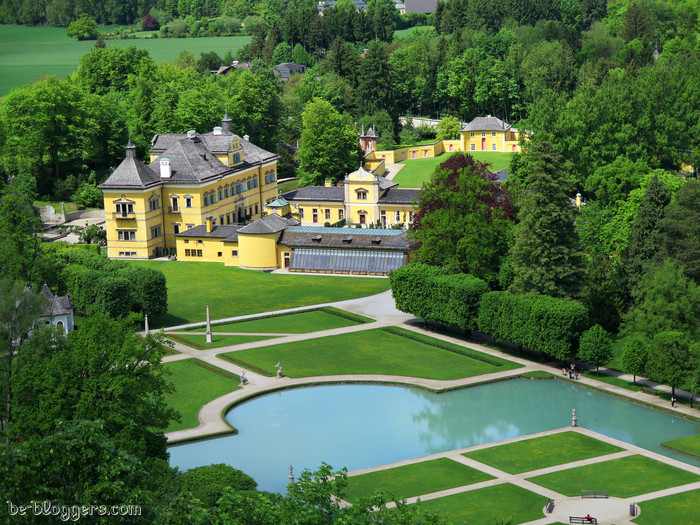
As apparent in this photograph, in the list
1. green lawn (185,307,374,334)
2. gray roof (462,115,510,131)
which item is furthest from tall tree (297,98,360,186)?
green lawn (185,307,374,334)

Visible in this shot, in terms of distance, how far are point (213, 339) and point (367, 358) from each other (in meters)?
11.9

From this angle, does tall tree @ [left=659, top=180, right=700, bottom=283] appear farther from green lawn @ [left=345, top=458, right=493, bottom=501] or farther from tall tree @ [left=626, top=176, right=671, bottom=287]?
green lawn @ [left=345, top=458, right=493, bottom=501]

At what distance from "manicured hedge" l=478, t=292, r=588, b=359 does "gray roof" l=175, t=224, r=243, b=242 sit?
33.1 m

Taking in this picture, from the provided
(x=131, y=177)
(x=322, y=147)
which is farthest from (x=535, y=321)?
(x=322, y=147)

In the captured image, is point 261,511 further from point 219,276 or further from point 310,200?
point 310,200

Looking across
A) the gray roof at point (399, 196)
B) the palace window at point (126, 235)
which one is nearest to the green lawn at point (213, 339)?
the palace window at point (126, 235)

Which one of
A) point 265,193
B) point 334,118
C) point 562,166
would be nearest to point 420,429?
point 562,166

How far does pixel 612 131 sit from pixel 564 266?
114 feet

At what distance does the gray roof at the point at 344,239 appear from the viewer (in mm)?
101375

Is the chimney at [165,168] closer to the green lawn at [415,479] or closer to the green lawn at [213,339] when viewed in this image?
the green lawn at [213,339]

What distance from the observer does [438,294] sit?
83375 mm

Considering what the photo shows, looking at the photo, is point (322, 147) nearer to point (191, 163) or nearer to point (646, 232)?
point (191, 163)

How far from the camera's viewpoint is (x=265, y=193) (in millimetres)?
124688

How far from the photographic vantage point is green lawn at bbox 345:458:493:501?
2240 inches
